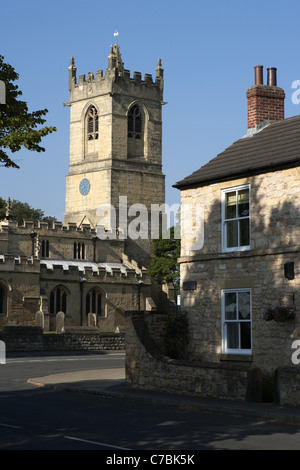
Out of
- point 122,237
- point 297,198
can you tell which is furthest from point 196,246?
point 122,237

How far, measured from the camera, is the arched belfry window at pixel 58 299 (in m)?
63.8

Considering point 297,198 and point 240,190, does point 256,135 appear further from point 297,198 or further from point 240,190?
point 297,198

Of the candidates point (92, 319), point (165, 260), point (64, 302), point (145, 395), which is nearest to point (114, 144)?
point (165, 260)

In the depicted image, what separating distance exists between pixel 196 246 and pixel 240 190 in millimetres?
2032

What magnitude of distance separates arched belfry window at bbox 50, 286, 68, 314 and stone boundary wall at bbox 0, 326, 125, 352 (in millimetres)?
20480

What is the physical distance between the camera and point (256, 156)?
2038cm

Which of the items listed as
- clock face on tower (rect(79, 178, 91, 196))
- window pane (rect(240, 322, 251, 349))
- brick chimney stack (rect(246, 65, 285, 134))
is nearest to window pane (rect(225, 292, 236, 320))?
window pane (rect(240, 322, 251, 349))

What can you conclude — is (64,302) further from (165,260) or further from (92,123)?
(92,123)

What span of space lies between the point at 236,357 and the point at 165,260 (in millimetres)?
54695

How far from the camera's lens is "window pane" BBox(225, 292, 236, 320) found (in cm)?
1964

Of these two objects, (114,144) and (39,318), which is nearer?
(39,318)

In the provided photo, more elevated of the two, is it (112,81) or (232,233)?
(112,81)

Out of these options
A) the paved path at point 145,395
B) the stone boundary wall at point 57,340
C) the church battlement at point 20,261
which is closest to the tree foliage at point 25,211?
the church battlement at point 20,261

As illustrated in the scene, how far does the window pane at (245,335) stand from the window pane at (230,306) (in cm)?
38
